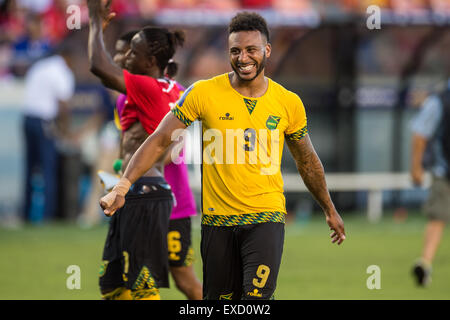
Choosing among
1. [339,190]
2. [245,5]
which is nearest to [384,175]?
[339,190]

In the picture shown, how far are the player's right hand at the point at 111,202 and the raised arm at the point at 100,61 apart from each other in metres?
1.38

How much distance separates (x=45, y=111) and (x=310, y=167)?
10.4 m

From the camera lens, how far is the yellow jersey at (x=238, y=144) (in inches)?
229

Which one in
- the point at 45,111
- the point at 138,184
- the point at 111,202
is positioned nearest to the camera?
the point at 111,202

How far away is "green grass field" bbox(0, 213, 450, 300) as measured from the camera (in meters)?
9.48

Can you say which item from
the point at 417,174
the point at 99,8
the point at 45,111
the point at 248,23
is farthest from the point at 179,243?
the point at 45,111

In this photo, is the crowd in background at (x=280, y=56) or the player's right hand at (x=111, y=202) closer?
the player's right hand at (x=111, y=202)

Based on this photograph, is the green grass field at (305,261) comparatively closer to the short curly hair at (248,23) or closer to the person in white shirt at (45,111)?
the person in white shirt at (45,111)

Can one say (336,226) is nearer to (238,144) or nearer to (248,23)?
(238,144)

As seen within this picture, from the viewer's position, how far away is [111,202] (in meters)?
5.37

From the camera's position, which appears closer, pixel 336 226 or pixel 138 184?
pixel 336 226

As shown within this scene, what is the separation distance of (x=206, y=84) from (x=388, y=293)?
435cm

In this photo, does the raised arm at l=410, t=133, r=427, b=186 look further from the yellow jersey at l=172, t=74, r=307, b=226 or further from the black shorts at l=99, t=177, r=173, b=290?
the yellow jersey at l=172, t=74, r=307, b=226

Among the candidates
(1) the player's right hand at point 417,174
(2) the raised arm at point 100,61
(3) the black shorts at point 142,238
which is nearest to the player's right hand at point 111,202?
(3) the black shorts at point 142,238
